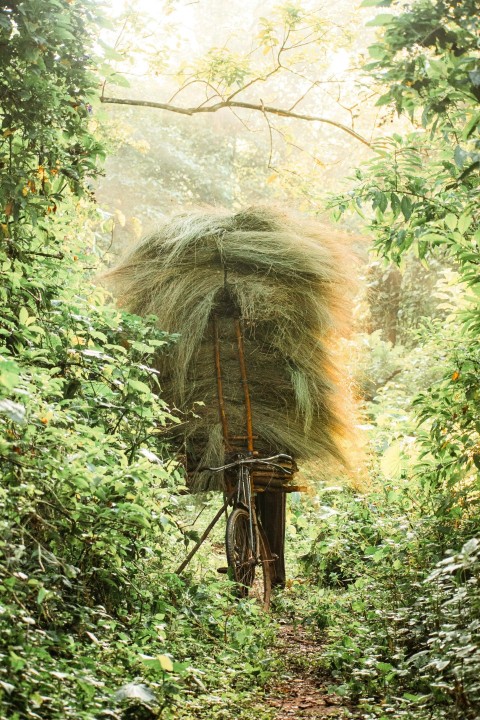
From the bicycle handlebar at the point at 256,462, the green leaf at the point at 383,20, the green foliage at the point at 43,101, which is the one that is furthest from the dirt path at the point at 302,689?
the green leaf at the point at 383,20

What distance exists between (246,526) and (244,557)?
0.22 metres

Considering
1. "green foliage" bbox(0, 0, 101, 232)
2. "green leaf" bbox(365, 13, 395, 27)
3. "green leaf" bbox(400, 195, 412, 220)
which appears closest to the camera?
"green leaf" bbox(365, 13, 395, 27)

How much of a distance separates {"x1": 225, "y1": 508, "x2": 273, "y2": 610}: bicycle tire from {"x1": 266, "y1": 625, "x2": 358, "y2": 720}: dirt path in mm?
508

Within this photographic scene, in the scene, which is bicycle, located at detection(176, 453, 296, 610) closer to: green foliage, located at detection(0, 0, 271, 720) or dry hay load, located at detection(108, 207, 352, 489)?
dry hay load, located at detection(108, 207, 352, 489)

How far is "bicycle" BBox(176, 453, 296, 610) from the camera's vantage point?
4664mm

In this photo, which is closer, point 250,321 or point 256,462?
point 256,462

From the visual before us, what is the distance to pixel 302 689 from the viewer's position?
3.46m

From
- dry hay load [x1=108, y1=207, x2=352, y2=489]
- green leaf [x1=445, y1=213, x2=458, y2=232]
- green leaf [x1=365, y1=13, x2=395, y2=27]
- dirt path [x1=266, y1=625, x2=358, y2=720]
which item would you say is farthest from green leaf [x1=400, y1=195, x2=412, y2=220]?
dirt path [x1=266, y1=625, x2=358, y2=720]

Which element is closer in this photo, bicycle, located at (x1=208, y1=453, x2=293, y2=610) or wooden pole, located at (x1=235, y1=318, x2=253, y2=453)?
bicycle, located at (x1=208, y1=453, x2=293, y2=610)

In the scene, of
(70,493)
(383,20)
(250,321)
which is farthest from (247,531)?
(383,20)

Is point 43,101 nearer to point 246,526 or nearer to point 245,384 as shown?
point 245,384

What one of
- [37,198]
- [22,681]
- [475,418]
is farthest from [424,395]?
[22,681]

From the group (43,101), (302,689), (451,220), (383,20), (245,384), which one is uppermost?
(383,20)

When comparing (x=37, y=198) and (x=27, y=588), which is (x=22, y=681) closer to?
(x=27, y=588)
